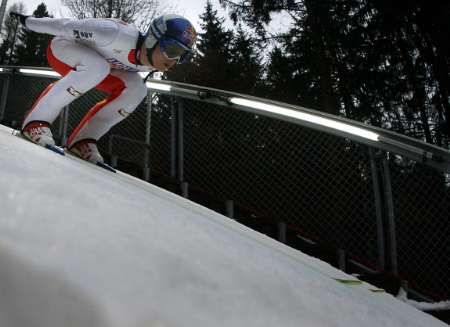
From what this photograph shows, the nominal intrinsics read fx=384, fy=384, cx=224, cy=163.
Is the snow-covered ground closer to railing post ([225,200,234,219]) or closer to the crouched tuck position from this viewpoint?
the crouched tuck position

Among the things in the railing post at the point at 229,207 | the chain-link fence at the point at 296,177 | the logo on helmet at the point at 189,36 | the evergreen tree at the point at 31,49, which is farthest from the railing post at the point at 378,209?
the evergreen tree at the point at 31,49

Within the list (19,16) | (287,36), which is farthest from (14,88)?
(287,36)

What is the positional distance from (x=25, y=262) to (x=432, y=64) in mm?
10246

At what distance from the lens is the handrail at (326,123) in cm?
231

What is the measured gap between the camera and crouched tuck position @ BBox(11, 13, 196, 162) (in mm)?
2521

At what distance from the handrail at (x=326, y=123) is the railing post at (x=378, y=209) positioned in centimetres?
13

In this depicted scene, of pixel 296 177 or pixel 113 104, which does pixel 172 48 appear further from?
pixel 296 177

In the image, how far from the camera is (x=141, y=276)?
59 cm

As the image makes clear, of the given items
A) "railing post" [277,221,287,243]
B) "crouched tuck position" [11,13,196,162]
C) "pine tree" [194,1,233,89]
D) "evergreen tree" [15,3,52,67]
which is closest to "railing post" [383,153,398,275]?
"railing post" [277,221,287,243]

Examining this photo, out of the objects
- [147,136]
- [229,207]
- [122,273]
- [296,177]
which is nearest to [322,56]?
[147,136]

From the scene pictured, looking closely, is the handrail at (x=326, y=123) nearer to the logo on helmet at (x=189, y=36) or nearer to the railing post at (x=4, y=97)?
the logo on helmet at (x=189, y=36)

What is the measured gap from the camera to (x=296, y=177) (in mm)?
3021

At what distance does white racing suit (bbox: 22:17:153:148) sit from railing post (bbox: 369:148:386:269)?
1.71 meters

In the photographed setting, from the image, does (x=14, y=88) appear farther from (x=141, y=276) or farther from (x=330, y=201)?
(x=141, y=276)
